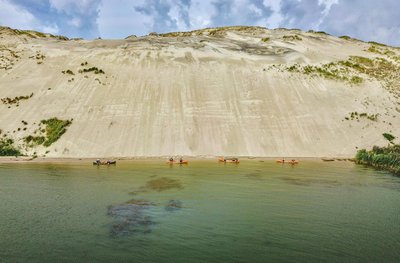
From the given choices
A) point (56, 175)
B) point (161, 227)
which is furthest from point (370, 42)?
point (161, 227)

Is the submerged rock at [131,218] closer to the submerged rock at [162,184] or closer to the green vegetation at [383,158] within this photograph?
the submerged rock at [162,184]

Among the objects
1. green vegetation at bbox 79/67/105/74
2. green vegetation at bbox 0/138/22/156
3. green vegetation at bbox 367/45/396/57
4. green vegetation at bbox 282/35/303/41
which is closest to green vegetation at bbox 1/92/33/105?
green vegetation at bbox 0/138/22/156

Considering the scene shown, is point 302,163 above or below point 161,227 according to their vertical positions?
above

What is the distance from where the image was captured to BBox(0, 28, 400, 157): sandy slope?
50.0 meters

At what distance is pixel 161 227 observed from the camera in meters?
18.9

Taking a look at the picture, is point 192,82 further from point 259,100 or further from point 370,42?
point 370,42

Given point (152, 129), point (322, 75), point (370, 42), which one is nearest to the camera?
point (152, 129)

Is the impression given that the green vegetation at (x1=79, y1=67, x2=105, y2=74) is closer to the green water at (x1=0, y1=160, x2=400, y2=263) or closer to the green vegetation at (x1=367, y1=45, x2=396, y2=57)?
the green water at (x1=0, y1=160, x2=400, y2=263)

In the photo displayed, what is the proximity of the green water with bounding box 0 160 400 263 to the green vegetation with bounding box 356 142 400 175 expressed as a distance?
231 inches

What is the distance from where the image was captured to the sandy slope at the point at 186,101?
A: 1967 inches

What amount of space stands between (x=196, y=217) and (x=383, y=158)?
2970 cm

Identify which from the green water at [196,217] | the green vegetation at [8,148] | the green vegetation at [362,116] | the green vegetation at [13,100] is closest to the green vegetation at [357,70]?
the green vegetation at [362,116]

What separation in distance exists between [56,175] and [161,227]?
18.4 m

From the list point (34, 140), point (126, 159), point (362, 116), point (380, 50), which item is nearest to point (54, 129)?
point (34, 140)
